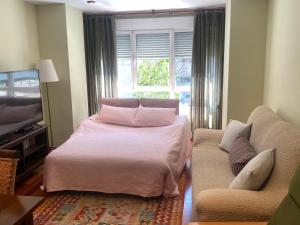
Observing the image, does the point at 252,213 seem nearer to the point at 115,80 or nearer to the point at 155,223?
the point at 155,223

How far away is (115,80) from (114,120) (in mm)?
1138

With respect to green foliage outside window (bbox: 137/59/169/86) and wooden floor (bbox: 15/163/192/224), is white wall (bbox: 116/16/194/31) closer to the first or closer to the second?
green foliage outside window (bbox: 137/59/169/86)

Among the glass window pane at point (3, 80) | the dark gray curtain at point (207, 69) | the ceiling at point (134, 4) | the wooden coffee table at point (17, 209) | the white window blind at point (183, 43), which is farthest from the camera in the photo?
the white window blind at point (183, 43)

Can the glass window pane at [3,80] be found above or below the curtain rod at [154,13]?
below

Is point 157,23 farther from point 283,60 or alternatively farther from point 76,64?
point 283,60

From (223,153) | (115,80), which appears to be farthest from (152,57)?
(223,153)

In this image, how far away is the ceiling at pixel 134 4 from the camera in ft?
13.8

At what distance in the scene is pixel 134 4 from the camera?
4391 millimetres

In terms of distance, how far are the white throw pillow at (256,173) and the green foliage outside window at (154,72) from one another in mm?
3443

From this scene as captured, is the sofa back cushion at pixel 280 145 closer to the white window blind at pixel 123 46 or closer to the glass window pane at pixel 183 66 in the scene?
the glass window pane at pixel 183 66

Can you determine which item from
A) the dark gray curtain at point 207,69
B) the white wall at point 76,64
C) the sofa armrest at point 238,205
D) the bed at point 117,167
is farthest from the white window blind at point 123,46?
the sofa armrest at point 238,205

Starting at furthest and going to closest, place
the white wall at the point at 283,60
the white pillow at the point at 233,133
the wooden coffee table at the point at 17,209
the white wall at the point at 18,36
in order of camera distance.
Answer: the white wall at the point at 18,36 < the white pillow at the point at 233,133 < the white wall at the point at 283,60 < the wooden coffee table at the point at 17,209

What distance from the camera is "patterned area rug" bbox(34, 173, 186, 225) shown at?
2609 millimetres

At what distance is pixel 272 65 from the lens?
343 centimetres
